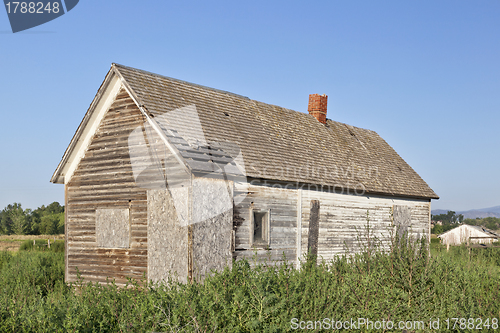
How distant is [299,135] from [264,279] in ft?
33.2

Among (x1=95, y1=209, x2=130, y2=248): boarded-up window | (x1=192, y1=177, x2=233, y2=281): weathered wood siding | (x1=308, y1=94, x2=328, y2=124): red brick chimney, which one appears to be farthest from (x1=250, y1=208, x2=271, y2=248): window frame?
(x1=308, y1=94, x2=328, y2=124): red brick chimney

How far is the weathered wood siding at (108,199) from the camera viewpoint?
38.8 feet

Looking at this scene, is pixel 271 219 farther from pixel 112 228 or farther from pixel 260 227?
pixel 112 228

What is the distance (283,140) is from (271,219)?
3.80 meters

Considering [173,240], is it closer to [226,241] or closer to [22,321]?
[226,241]

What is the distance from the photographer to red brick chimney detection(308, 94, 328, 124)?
2002 centimetres

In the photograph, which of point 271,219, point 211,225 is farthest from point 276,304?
point 271,219

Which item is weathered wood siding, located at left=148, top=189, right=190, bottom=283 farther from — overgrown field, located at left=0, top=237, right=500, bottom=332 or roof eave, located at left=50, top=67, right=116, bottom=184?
roof eave, located at left=50, top=67, right=116, bottom=184

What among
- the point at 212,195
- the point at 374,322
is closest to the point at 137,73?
the point at 212,195

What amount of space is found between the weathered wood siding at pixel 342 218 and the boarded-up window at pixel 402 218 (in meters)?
0.25

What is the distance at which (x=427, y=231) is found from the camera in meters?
19.9

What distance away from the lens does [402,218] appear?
725 inches

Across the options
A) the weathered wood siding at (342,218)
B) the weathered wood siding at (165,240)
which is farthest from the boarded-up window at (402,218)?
the weathered wood siding at (165,240)

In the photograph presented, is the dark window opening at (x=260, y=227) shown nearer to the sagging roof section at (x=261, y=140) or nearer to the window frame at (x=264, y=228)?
the window frame at (x=264, y=228)
